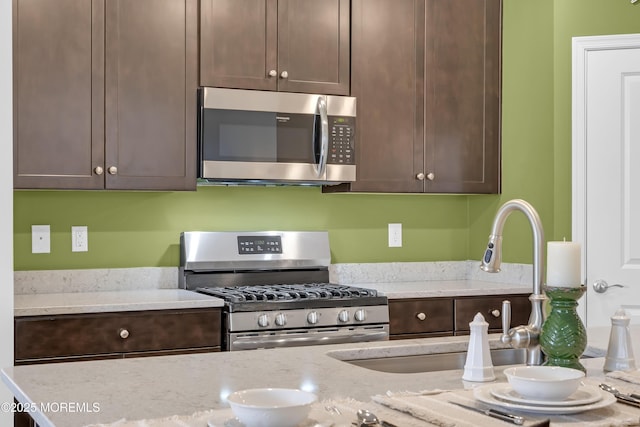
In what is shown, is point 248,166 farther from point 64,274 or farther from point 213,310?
point 64,274

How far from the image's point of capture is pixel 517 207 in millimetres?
1854

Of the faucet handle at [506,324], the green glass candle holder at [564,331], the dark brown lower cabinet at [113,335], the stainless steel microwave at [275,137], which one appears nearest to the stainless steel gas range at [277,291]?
the dark brown lower cabinet at [113,335]

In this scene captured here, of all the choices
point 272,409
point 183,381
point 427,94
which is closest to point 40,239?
point 427,94

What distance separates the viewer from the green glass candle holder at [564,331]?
1.76 m

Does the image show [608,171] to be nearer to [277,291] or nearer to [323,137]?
[323,137]

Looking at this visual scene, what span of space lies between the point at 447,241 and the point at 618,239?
3.27 ft

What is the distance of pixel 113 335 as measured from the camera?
3.26 meters

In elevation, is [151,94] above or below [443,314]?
above

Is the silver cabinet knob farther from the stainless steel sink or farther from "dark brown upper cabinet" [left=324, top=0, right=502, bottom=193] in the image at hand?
the stainless steel sink


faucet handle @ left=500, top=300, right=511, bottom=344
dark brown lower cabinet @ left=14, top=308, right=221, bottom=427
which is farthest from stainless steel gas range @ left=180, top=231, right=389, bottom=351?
faucet handle @ left=500, top=300, right=511, bottom=344

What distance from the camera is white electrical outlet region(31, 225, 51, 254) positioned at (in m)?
3.74

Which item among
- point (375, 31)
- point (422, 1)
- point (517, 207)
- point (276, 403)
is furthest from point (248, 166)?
point (276, 403)

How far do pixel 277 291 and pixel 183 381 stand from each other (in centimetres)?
197

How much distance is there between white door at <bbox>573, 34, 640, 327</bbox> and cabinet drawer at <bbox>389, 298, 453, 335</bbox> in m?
0.70
